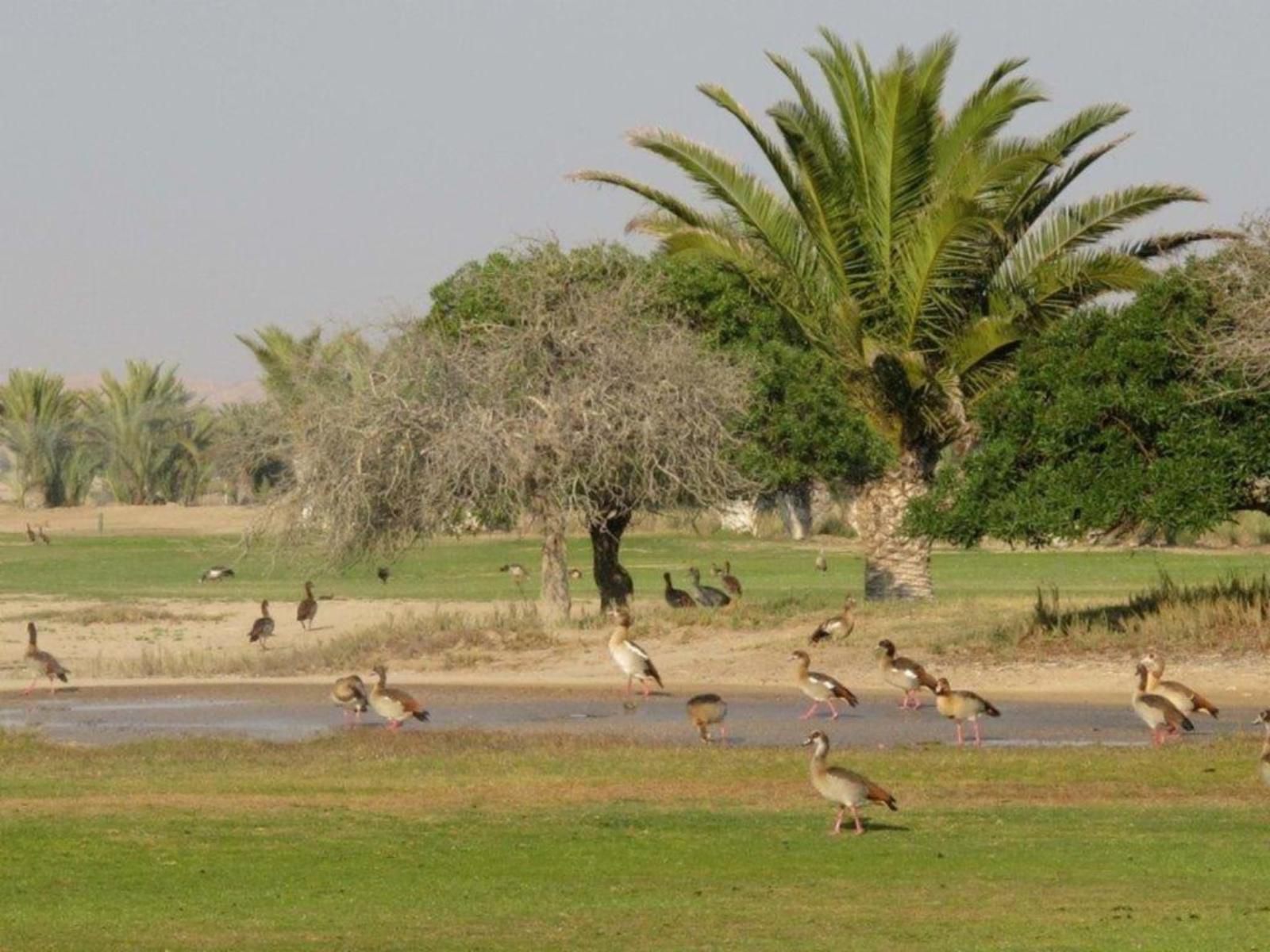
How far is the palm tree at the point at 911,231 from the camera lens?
36.1m

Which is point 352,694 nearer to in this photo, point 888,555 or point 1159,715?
point 1159,715

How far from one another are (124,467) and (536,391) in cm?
7574

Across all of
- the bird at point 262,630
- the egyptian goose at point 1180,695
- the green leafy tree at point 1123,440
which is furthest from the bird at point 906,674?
the bird at point 262,630

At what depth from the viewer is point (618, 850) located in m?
16.6

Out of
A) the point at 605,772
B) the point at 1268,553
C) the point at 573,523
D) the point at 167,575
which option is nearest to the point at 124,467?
the point at 167,575

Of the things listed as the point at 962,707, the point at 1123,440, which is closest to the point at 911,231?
the point at 1123,440

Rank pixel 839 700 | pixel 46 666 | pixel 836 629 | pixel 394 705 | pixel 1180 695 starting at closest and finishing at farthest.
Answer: pixel 1180 695 → pixel 394 705 → pixel 839 700 → pixel 46 666 → pixel 836 629

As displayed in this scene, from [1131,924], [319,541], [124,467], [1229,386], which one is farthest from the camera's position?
[124,467]

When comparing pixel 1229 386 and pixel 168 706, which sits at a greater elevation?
pixel 1229 386

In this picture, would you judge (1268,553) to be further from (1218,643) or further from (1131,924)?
(1131,924)

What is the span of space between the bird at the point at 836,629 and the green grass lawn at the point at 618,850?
32.7ft

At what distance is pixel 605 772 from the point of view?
2206 centimetres

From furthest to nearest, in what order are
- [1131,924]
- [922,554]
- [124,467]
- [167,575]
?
[124,467], [167,575], [922,554], [1131,924]

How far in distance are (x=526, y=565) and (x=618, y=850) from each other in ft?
163
